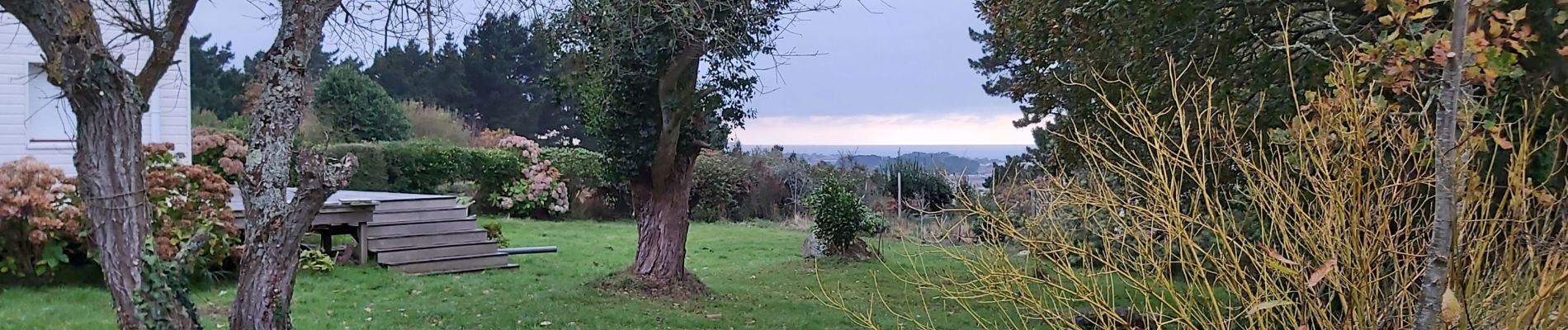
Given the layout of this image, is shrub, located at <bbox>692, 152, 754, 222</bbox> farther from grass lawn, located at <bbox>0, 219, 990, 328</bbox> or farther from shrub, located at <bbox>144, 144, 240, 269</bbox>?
shrub, located at <bbox>144, 144, 240, 269</bbox>

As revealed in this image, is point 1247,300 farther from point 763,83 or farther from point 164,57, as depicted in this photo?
point 763,83

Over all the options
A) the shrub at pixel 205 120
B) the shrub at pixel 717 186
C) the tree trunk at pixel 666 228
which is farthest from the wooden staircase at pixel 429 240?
the shrub at pixel 205 120

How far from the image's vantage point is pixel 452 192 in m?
15.7

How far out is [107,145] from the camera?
11.9 feet

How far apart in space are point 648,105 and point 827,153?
10711 millimetres

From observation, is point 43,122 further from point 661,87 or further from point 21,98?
point 661,87

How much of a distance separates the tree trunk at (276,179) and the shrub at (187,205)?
3815 mm

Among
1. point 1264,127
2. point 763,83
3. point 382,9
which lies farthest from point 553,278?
point 1264,127

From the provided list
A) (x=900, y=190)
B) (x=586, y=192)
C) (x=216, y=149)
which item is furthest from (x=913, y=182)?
(x=216, y=149)

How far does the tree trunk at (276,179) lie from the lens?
392 cm

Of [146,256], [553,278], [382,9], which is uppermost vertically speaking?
[382,9]

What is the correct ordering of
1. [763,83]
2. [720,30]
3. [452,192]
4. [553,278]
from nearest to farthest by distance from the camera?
[720,30] < [763,83] < [553,278] < [452,192]

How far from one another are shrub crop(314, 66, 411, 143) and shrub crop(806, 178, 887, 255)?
9762 mm

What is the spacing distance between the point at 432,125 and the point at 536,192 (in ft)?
24.2
